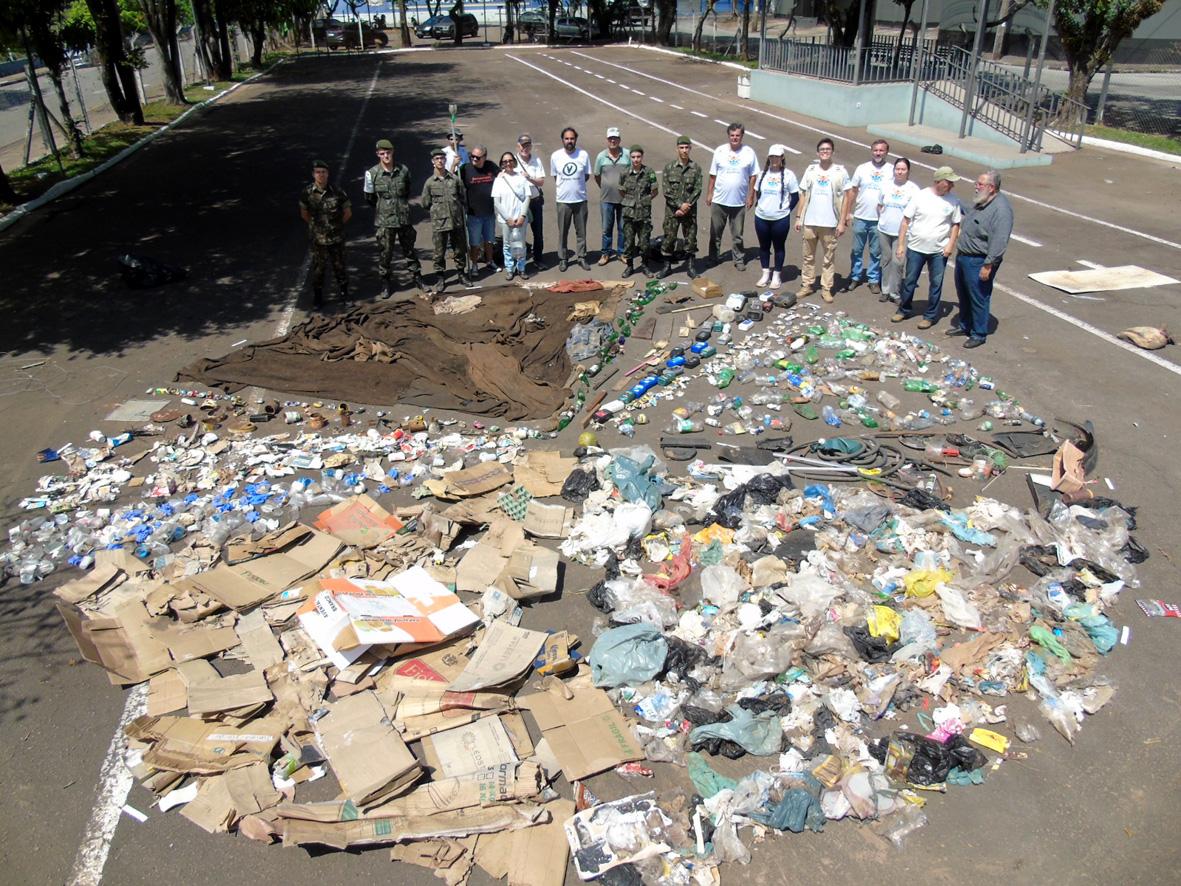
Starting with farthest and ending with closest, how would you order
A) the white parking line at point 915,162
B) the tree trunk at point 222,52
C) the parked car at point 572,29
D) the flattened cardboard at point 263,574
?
the parked car at point 572,29 < the tree trunk at point 222,52 < the white parking line at point 915,162 < the flattened cardboard at point 263,574

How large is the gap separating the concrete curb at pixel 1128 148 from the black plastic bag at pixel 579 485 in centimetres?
1713

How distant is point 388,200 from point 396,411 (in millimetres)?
3349

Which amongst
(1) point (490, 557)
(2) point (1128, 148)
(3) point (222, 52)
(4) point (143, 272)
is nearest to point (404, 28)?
(3) point (222, 52)

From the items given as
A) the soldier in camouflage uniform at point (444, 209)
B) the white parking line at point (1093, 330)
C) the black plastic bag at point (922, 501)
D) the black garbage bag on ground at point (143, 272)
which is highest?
the soldier in camouflage uniform at point (444, 209)

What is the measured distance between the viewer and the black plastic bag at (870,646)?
4941 millimetres

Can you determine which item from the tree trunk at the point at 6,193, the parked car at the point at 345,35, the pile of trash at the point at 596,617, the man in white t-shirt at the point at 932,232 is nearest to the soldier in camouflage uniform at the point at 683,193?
Answer: the man in white t-shirt at the point at 932,232

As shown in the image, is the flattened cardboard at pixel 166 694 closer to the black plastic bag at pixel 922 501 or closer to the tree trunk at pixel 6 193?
the black plastic bag at pixel 922 501

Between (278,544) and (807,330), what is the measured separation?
616 centimetres

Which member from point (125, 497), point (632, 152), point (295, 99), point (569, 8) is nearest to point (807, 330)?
point (632, 152)

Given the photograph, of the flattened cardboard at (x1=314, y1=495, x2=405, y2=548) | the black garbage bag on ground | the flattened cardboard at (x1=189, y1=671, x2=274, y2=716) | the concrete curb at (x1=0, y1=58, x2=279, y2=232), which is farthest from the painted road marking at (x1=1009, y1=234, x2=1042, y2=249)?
the concrete curb at (x1=0, y1=58, x2=279, y2=232)

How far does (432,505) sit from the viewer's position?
6633 mm

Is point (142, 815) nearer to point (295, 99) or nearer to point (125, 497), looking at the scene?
point (125, 497)

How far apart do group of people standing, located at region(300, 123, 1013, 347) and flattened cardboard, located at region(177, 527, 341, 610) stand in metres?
5.32

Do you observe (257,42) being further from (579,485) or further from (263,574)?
(263,574)
